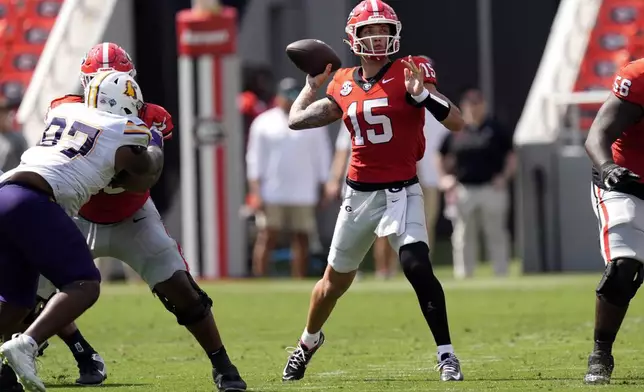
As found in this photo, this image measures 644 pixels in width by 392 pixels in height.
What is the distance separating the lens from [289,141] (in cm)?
1577

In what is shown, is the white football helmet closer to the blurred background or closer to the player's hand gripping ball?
the player's hand gripping ball

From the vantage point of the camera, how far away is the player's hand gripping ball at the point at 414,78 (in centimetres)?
776

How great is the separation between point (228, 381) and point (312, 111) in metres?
1.61

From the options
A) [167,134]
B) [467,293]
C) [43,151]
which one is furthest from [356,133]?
[467,293]

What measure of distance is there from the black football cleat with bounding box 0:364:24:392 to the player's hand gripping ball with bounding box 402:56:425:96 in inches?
92.1

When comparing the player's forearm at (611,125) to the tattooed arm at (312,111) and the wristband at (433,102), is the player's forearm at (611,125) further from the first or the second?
the tattooed arm at (312,111)

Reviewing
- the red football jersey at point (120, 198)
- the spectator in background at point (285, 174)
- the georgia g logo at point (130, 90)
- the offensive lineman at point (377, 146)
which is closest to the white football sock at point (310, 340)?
the offensive lineman at point (377, 146)

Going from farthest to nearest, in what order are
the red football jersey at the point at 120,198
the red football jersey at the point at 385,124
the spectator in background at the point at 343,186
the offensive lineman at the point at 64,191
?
the spectator in background at the point at 343,186, the red football jersey at the point at 385,124, the red football jersey at the point at 120,198, the offensive lineman at the point at 64,191

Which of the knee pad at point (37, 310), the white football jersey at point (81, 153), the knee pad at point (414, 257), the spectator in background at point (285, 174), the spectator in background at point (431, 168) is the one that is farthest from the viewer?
the spectator in background at point (285, 174)

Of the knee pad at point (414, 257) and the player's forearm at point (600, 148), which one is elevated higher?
the player's forearm at point (600, 148)

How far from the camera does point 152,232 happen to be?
7.56 m

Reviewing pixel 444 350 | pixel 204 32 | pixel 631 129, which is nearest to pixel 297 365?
pixel 444 350

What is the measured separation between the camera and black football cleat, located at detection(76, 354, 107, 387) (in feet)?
26.1

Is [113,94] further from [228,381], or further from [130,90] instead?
[228,381]
